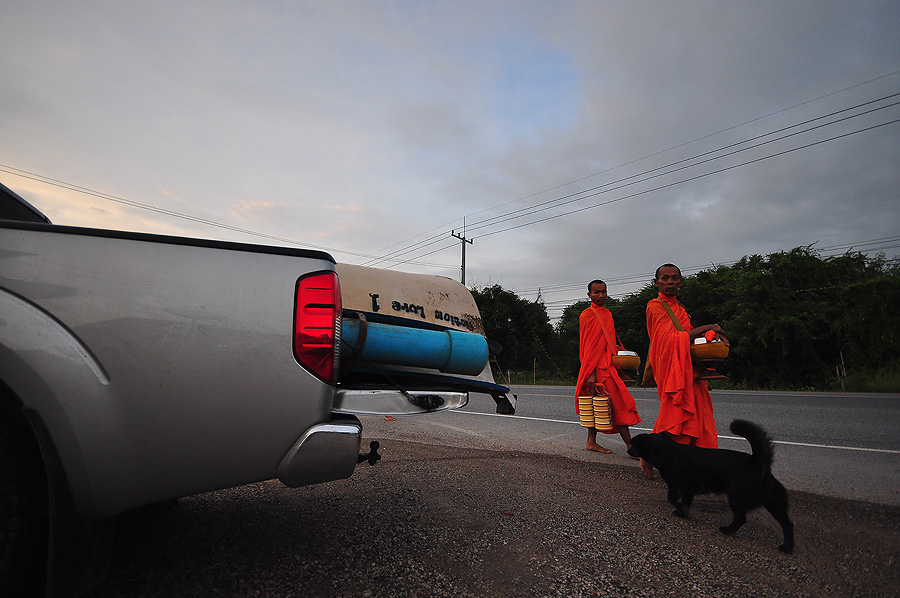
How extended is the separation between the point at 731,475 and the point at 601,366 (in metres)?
2.32

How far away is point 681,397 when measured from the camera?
3.64 metres

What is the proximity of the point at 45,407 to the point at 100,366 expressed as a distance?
181 mm

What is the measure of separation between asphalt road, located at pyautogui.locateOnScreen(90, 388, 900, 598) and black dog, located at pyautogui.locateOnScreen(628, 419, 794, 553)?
14 centimetres

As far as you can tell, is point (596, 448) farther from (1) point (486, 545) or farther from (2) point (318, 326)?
(2) point (318, 326)

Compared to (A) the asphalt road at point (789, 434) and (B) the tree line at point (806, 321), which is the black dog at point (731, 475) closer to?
(A) the asphalt road at point (789, 434)

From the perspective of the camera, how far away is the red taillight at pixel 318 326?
68.6 inches

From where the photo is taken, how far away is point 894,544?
255cm

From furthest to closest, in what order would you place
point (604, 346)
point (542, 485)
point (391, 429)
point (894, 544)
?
point (391, 429) < point (604, 346) < point (542, 485) < point (894, 544)

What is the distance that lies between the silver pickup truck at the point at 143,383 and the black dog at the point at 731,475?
205cm

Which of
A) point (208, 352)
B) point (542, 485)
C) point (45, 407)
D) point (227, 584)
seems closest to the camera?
point (45, 407)

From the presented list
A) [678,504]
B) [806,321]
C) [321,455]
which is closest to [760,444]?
[678,504]

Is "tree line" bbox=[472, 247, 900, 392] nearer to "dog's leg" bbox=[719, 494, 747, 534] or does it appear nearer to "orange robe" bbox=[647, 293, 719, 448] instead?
"orange robe" bbox=[647, 293, 719, 448]

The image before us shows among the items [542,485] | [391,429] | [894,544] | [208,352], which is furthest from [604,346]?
[208,352]

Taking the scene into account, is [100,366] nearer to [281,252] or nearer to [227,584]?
[281,252]
